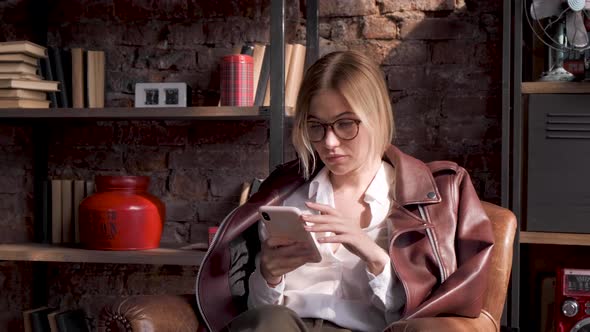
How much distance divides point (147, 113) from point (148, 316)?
95 centimetres

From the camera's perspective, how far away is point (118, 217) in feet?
8.73

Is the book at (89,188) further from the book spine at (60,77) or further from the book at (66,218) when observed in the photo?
the book spine at (60,77)

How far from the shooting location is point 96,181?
2750mm

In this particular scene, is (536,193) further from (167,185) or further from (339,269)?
(167,185)

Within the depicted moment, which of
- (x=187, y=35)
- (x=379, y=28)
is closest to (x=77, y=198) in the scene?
(x=187, y=35)

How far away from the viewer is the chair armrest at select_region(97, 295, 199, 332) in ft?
6.09

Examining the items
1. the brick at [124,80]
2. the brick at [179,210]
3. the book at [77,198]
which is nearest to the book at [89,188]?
the book at [77,198]

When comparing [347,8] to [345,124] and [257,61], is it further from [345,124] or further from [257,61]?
[345,124]

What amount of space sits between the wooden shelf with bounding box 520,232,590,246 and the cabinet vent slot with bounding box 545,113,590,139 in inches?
11.4

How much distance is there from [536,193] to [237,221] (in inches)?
36.7

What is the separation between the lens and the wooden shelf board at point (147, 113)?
2557mm

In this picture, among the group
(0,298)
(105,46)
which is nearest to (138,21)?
(105,46)

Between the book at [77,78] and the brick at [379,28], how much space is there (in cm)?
103

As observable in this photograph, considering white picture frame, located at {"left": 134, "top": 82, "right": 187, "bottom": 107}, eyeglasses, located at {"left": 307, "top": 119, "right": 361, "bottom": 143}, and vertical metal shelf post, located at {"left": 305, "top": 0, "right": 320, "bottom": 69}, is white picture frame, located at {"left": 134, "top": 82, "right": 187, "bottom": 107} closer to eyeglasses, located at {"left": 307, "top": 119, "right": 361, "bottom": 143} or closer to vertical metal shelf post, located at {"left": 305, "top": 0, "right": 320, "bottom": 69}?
vertical metal shelf post, located at {"left": 305, "top": 0, "right": 320, "bottom": 69}
